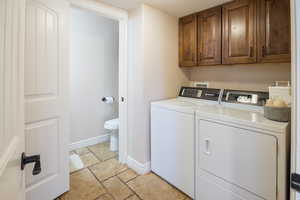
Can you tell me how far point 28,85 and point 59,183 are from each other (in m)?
1.00

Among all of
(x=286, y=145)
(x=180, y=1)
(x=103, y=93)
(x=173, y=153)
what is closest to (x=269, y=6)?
(x=180, y=1)

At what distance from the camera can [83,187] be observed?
1854 mm

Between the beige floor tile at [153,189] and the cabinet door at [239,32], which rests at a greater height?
the cabinet door at [239,32]

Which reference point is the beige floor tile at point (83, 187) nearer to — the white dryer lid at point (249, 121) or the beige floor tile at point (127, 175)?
the beige floor tile at point (127, 175)

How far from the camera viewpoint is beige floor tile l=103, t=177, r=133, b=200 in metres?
1.74

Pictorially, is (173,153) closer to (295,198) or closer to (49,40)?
(295,198)

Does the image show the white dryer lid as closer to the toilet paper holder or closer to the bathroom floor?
the bathroom floor

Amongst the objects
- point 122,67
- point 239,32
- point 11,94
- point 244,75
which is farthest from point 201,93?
point 11,94

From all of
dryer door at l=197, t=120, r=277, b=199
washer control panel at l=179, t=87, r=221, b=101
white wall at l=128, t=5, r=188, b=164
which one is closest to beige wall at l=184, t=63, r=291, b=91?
washer control panel at l=179, t=87, r=221, b=101

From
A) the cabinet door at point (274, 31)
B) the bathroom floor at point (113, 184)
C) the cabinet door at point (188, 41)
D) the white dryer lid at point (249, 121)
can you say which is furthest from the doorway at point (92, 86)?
the cabinet door at point (274, 31)

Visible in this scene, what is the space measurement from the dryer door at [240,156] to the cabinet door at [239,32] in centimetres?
89

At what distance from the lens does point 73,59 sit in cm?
269

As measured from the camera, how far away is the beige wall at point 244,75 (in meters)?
1.81

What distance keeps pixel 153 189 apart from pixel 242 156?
1023 mm
